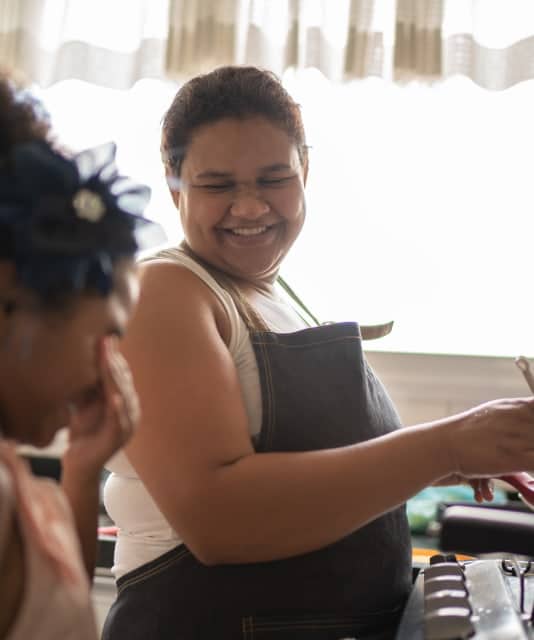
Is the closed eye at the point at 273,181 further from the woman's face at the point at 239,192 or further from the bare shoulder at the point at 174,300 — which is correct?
the bare shoulder at the point at 174,300

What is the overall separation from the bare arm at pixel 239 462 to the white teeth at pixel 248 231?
0.68 ft

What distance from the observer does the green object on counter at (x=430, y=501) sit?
66.4 inches

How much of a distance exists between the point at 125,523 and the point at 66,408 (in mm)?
409

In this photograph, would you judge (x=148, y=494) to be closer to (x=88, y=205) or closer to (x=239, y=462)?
(x=239, y=462)

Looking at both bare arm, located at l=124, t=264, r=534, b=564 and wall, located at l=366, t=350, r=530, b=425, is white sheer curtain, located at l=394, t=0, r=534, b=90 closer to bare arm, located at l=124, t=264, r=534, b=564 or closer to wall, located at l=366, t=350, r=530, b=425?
wall, located at l=366, t=350, r=530, b=425

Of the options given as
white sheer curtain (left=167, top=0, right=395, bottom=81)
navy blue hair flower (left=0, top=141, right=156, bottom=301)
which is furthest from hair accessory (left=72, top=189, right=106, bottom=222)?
white sheer curtain (left=167, top=0, right=395, bottom=81)

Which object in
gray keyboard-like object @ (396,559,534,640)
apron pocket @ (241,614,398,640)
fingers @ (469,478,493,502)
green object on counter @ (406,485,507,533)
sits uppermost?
fingers @ (469,478,493,502)

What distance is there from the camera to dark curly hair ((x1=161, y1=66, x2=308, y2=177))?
1.00 meters

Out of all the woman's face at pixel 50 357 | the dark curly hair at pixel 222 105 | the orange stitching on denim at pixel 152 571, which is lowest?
the orange stitching on denim at pixel 152 571

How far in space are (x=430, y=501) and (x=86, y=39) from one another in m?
1.18

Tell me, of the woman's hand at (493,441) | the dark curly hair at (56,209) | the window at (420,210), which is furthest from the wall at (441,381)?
the dark curly hair at (56,209)

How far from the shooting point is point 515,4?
5.76 feet

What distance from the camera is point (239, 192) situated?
39.9 inches

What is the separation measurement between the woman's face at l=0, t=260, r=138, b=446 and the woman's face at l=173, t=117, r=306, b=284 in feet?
1.42
